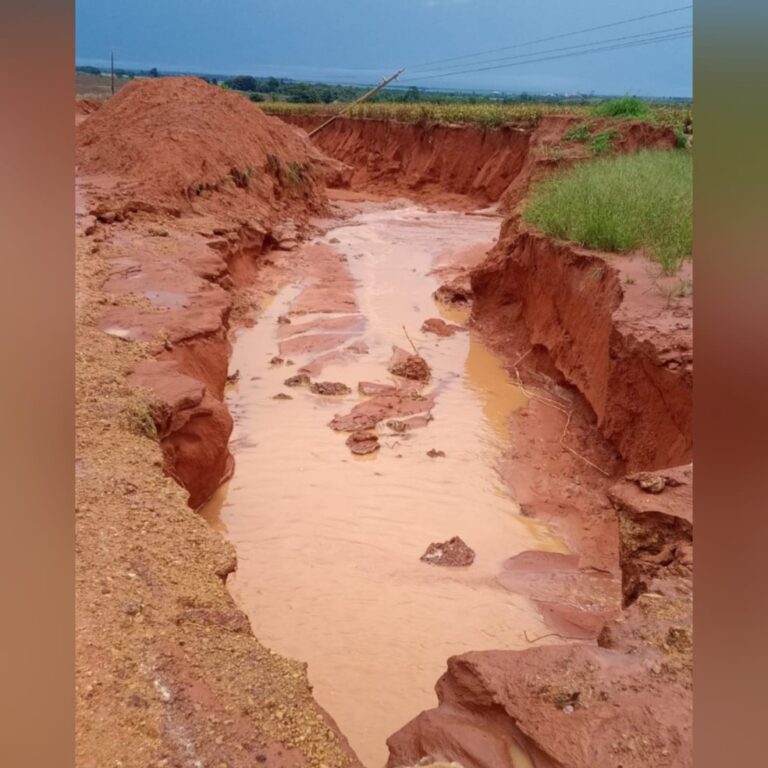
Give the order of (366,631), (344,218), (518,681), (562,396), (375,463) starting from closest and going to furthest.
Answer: (518,681) < (366,631) < (375,463) < (562,396) < (344,218)

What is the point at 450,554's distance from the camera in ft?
17.7

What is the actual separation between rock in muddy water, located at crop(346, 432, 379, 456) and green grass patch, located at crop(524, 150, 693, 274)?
9.30 feet

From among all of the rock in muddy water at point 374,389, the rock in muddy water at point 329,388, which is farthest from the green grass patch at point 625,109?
the rock in muddy water at point 329,388

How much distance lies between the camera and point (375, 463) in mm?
6773

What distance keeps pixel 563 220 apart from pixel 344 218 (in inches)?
405

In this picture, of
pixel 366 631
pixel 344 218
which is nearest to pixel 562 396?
pixel 366 631

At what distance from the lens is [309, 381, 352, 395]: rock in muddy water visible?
26.9 feet

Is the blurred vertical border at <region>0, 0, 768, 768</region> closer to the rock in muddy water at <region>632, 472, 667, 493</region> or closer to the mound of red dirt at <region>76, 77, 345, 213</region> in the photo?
the rock in muddy water at <region>632, 472, 667, 493</region>

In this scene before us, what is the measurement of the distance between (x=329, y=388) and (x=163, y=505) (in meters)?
4.30

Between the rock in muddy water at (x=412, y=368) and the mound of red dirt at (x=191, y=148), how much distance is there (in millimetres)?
5266

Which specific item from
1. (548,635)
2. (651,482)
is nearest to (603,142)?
(651,482)
